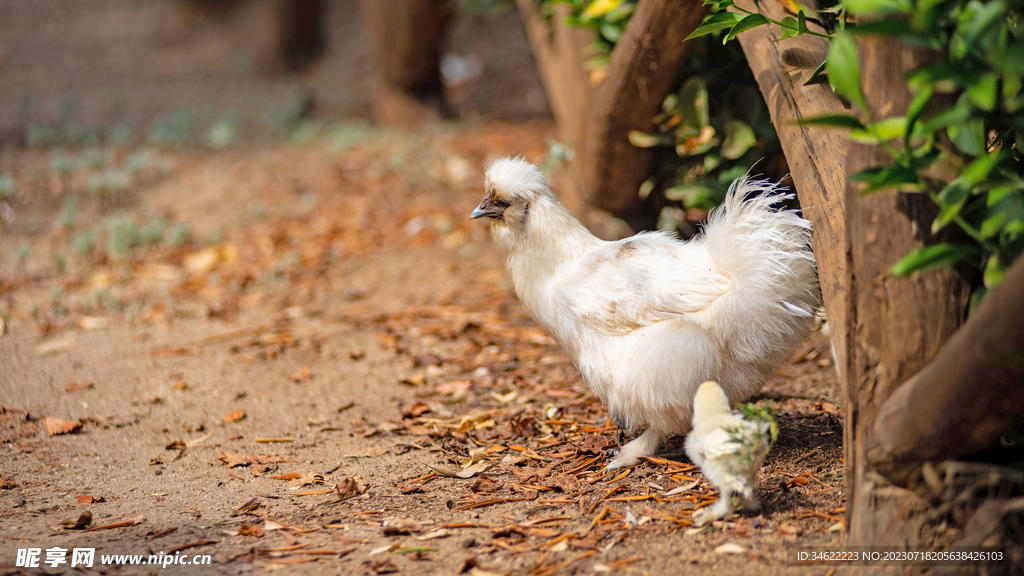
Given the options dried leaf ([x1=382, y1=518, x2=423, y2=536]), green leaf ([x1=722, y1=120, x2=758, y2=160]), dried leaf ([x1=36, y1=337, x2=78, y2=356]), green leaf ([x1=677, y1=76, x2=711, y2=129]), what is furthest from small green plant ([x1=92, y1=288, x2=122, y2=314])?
green leaf ([x1=722, y1=120, x2=758, y2=160])

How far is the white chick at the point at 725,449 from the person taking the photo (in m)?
2.23

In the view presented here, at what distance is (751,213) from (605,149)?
1.60 meters

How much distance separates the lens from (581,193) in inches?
185

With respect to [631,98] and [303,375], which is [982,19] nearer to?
[631,98]

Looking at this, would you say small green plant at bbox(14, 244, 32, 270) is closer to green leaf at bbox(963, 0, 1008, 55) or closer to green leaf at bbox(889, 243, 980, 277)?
green leaf at bbox(889, 243, 980, 277)

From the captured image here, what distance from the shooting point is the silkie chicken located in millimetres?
2693

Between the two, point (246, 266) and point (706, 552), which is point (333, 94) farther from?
point (706, 552)

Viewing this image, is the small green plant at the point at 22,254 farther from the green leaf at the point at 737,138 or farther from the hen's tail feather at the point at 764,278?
the hen's tail feather at the point at 764,278

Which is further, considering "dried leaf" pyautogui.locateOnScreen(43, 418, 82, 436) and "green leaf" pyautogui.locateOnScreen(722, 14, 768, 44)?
"dried leaf" pyautogui.locateOnScreen(43, 418, 82, 436)

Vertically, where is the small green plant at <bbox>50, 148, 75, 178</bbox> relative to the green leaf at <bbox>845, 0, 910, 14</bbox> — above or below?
above

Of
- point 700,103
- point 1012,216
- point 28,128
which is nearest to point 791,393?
point 700,103

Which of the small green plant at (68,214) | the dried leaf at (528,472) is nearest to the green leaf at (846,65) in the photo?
the dried leaf at (528,472)

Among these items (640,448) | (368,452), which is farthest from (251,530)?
(640,448)

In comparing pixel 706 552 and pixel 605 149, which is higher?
pixel 605 149
